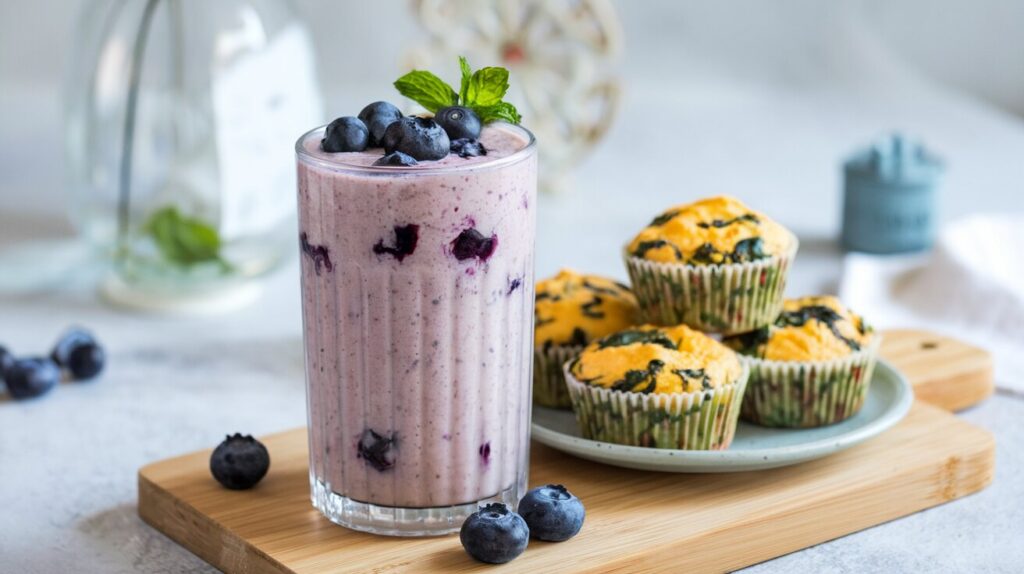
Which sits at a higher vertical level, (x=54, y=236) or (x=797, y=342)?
(x=797, y=342)

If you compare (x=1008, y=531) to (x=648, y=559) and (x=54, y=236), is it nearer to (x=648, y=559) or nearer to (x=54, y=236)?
(x=648, y=559)

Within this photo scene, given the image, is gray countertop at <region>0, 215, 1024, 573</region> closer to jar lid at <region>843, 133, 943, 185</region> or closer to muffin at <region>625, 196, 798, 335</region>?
jar lid at <region>843, 133, 943, 185</region>

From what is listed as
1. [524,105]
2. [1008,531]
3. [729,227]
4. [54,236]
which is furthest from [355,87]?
[1008,531]

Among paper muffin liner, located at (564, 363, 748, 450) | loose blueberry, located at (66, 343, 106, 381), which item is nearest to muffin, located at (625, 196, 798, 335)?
paper muffin liner, located at (564, 363, 748, 450)

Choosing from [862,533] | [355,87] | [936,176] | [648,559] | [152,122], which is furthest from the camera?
[355,87]

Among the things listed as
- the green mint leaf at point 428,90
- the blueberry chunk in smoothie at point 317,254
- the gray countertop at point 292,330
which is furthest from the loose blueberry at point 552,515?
the green mint leaf at point 428,90
